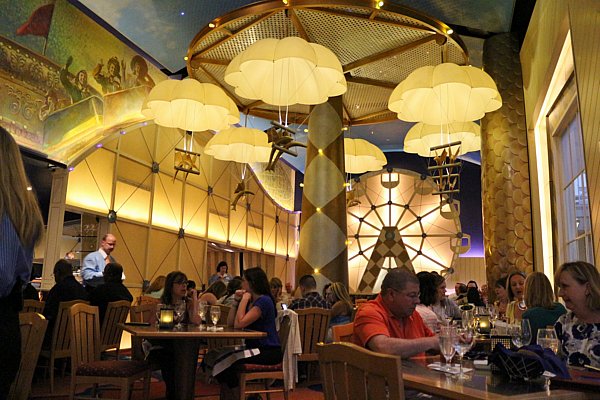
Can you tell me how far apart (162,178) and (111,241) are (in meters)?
4.30

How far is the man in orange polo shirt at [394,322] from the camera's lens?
7.97 feet

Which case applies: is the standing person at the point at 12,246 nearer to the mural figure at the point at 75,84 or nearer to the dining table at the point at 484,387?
the dining table at the point at 484,387

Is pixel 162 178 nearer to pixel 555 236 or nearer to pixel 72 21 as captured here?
pixel 72 21

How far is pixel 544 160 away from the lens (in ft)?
23.7

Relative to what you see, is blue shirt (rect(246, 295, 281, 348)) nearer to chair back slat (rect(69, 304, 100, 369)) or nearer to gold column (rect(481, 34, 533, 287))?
chair back slat (rect(69, 304, 100, 369))

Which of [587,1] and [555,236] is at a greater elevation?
[587,1]

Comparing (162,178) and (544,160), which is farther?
(162,178)

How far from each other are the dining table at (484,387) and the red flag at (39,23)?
732 centimetres

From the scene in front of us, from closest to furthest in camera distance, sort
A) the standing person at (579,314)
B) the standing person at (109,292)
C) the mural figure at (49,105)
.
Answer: the standing person at (579,314), the standing person at (109,292), the mural figure at (49,105)

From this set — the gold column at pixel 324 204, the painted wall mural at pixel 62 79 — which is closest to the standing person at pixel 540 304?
the gold column at pixel 324 204

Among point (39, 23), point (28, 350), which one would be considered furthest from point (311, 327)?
point (39, 23)

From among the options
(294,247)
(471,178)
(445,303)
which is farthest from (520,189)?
(294,247)

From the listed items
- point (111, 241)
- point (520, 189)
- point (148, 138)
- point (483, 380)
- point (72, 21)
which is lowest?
point (483, 380)

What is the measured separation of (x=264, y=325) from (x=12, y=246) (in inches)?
109
